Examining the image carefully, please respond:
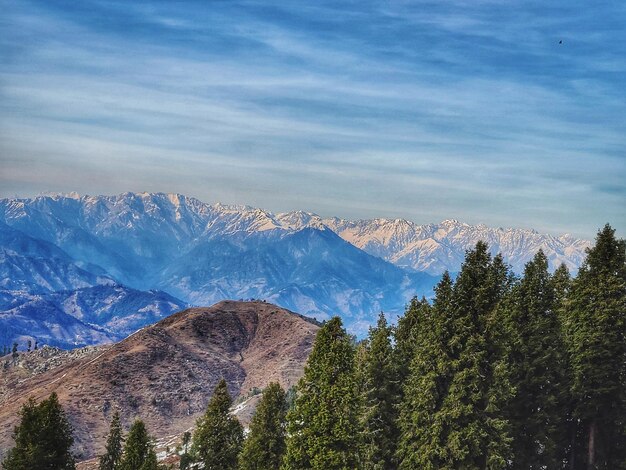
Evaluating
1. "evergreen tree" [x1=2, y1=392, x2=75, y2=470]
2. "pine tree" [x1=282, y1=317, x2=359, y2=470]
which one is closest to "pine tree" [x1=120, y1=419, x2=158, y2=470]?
"evergreen tree" [x1=2, y1=392, x2=75, y2=470]

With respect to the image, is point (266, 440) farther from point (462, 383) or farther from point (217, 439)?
point (462, 383)

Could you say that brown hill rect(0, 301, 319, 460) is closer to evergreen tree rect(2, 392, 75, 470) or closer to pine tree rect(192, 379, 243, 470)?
evergreen tree rect(2, 392, 75, 470)

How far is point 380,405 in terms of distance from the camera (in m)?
44.6

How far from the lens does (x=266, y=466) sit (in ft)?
142

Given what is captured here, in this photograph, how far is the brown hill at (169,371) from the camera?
12638 cm

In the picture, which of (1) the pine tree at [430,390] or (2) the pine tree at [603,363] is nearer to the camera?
→ (1) the pine tree at [430,390]

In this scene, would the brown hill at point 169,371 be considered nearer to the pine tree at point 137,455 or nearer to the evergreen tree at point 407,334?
the pine tree at point 137,455

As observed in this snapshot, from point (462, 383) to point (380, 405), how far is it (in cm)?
828

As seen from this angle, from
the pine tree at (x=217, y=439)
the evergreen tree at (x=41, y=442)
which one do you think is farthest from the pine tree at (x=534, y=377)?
the evergreen tree at (x=41, y=442)

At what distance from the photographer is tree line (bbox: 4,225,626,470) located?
121 feet

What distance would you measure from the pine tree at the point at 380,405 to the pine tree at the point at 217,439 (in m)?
9.86

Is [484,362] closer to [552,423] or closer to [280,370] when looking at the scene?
[552,423]

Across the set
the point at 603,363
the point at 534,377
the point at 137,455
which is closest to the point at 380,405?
the point at 534,377

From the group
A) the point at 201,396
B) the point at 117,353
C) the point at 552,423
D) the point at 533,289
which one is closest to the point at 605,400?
the point at 552,423
